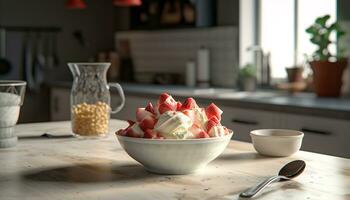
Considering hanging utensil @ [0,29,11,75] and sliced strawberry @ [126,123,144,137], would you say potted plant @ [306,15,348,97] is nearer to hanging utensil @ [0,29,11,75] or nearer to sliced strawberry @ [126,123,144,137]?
sliced strawberry @ [126,123,144,137]

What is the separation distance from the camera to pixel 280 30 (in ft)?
13.7

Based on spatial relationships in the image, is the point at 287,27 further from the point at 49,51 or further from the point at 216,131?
the point at 216,131

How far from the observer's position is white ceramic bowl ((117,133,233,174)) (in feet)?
4.38

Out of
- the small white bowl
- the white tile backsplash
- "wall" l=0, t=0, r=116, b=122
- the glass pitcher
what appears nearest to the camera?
the small white bowl

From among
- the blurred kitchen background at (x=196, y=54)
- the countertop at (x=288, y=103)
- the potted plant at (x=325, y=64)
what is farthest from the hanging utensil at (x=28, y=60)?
the potted plant at (x=325, y=64)

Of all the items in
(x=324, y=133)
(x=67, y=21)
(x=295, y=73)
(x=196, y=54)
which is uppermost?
(x=67, y=21)

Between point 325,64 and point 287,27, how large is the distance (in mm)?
803

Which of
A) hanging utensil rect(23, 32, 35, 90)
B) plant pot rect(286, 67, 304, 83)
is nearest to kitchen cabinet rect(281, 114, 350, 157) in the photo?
plant pot rect(286, 67, 304, 83)

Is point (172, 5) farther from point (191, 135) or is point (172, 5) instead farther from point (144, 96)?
point (191, 135)

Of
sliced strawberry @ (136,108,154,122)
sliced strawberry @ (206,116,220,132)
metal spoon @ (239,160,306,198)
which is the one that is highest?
sliced strawberry @ (136,108,154,122)

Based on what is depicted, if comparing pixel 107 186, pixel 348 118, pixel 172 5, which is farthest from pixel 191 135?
pixel 172 5

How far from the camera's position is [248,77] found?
13.1 ft

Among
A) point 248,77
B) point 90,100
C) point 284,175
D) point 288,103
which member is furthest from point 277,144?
point 248,77

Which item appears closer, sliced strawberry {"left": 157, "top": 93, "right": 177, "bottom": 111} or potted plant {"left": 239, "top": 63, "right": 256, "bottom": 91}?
sliced strawberry {"left": 157, "top": 93, "right": 177, "bottom": 111}
